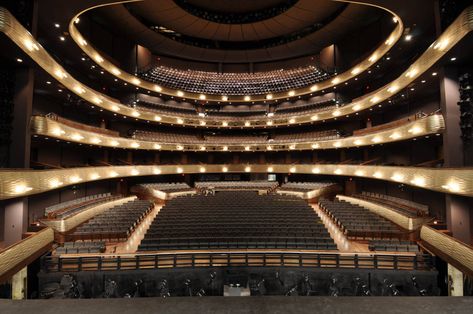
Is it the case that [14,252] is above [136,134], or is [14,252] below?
below

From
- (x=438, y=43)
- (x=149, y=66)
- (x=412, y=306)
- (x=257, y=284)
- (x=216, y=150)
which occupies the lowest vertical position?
(x=257, y=284)

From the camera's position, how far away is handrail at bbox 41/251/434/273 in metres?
9.09

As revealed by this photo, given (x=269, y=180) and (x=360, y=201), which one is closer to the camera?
(x=360, y=201)

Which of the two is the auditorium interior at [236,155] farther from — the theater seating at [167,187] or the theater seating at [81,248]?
the theater seating at [167,187]

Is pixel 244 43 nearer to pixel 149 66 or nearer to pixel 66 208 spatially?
pixel 149 66

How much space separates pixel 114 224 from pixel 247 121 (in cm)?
2009

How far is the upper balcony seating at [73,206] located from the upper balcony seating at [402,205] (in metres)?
18.4

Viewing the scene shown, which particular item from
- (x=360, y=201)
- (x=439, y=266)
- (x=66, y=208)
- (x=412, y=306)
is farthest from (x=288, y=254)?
(x=66, y=208)

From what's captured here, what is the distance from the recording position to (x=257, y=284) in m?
9.00

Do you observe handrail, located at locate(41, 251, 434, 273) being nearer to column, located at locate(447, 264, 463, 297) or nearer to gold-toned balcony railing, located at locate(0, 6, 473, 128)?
column, located at locate(447, 264, 463, 297)

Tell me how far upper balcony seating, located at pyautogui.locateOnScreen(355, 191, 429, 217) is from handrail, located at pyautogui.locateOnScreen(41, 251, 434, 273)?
465 cm

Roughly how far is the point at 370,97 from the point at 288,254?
15492 mm

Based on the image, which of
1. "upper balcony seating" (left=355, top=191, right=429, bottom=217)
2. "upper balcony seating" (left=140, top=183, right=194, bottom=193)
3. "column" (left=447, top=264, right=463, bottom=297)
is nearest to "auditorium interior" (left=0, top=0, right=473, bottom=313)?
"column" (left=447, top=264, right=463, bottom=297)

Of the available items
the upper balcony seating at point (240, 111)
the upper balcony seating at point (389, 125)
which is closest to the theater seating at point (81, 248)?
the upper balcony seating at point (389, 125)
